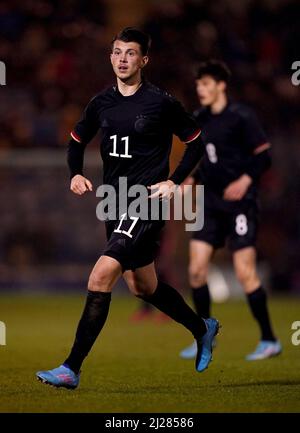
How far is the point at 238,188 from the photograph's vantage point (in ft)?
28.8

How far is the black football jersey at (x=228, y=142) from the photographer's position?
891 centimetres

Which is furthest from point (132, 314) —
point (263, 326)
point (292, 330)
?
point (263, 326)

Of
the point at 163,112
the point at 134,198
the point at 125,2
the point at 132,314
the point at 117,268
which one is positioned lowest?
the point at 132,314

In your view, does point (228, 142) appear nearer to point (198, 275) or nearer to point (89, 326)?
point (198, 275)

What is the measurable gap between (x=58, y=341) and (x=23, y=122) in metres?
7.06

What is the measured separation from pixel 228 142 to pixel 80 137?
2431mm

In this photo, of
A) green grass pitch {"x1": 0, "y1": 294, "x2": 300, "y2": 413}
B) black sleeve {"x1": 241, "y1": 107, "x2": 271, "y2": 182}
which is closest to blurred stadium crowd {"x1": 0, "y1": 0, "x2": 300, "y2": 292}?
green grass pitch {"x1": 0, "y1": 294, "x2": 300, "y2": 413}

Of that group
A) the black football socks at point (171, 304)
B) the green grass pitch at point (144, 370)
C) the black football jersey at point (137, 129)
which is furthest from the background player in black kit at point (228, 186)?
the black football jersey at point (137, 129)

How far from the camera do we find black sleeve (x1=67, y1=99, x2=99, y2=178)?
6727 millimetres

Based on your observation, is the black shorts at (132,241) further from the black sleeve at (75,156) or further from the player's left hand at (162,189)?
the black sleeve at (75,156)

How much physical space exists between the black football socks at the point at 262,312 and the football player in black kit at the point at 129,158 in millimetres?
2233

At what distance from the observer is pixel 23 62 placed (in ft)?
56.9

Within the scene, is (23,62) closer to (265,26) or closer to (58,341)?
(265,26)

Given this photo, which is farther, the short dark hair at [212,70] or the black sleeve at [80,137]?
the short dark hair at [212,70]
